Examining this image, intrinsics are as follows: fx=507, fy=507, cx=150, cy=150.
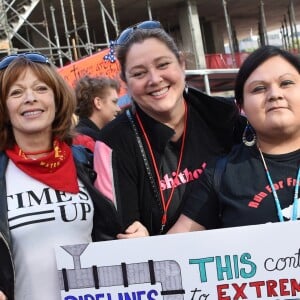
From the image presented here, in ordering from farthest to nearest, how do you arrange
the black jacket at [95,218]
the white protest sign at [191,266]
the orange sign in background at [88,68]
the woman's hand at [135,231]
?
the orange sign in background at [88,68]
the woman's hand at [135,231]
the black jacket at [95,218]
the white protest sign at [191,266]

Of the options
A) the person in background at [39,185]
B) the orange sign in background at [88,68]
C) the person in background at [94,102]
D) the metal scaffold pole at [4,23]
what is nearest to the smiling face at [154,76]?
the person in background at [39,185]

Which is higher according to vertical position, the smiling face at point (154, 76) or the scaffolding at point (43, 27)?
the scaffolding at point (43, 27)

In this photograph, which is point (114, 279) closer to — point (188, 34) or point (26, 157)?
point (26, 157)

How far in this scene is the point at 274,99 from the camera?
191 cm

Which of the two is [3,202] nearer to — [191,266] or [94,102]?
[191,266]

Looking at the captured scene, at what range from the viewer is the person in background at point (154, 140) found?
228 cm

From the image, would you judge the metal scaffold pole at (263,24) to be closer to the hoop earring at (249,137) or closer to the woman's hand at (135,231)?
the hoop earring at (249,137)

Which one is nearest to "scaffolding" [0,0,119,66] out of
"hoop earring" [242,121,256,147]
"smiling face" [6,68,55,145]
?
"smiling face" [6,68,55,145]

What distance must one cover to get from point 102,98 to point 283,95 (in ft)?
10.8

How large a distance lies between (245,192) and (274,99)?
369 mm

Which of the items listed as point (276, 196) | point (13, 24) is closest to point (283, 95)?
point (276, 196)

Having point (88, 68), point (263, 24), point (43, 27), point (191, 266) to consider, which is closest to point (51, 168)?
point (191, 266)

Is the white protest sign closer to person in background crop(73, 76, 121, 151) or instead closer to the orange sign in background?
person in background crop(73, 76, 121, 151)

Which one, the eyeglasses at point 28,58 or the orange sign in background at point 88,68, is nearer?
the eyeglasses at point 28,58
